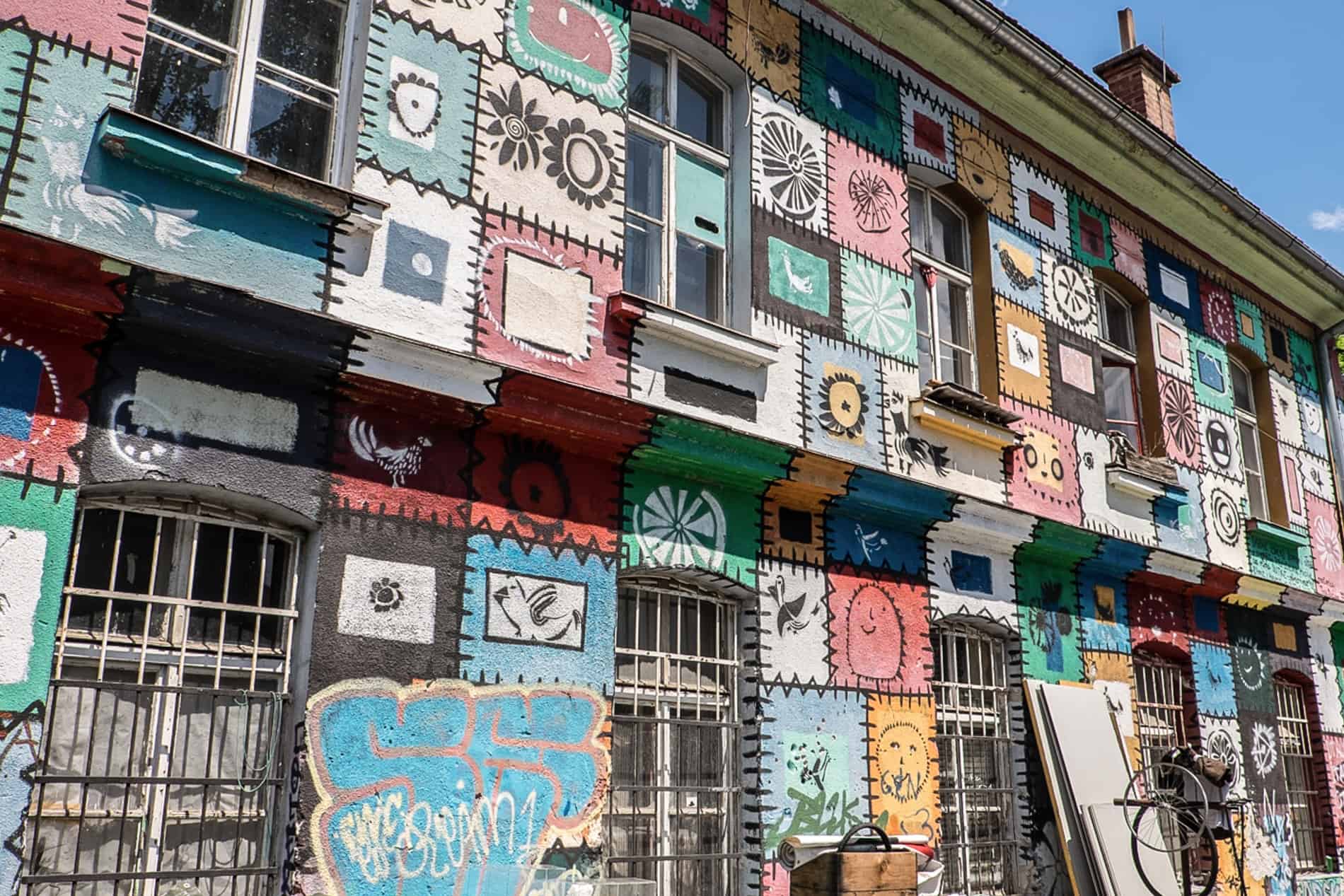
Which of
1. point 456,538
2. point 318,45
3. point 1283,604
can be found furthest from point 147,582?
point 1283,604

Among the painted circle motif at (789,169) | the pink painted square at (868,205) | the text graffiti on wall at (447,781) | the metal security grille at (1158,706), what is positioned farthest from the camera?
the metal security grille at (1158,706)

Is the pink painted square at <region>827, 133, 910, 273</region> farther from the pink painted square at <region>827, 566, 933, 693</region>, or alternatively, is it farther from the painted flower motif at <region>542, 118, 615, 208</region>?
the pink painted square at <region>827, 566, 933, 693</region>

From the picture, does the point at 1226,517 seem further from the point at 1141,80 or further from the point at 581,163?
the point at 581,163

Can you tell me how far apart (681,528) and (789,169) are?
2.66m

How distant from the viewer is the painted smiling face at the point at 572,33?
6.61 metres

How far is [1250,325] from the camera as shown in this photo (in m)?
12.6

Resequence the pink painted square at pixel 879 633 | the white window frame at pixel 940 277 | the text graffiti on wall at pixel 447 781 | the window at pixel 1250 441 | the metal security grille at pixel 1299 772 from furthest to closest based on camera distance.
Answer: the window at pixel 1250 441
the metal security grille at pixel 1299 772
the white window frame at pixel 940 277
the pink painted square at pixel 879 633
the text graffiti on wall at pixel 447 781

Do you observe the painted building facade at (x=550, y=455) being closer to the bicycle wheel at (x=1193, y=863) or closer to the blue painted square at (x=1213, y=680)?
the blue painted square at (x=1213, y=680)

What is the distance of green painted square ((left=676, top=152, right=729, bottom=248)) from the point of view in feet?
24.3

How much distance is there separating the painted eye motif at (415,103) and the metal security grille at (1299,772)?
977cm

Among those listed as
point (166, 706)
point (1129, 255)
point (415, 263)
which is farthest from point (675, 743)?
point (1129, 255)

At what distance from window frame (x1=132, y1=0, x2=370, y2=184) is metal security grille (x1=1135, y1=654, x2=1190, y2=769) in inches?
295

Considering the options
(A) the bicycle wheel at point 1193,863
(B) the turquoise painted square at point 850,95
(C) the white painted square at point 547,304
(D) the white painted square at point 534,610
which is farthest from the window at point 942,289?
(D) the white painted square at point 534,610

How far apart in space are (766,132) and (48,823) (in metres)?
5.61
